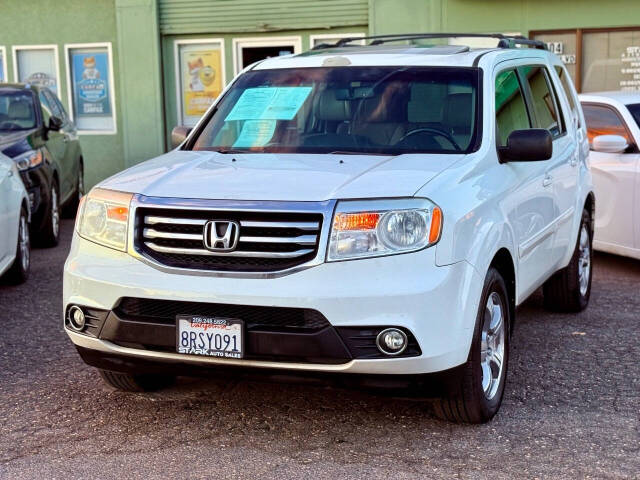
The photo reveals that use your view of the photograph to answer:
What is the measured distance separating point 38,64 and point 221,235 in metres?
14.7

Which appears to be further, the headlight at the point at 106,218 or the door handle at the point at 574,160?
the door handle at the point at 574,160

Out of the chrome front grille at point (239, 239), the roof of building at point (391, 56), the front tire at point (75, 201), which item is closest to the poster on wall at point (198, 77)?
the front tire at point (75, 201)

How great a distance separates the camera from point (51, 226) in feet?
34.7

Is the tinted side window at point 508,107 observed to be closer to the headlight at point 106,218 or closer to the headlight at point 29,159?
the headlight at point 106,218

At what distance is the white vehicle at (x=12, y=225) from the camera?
777 cm

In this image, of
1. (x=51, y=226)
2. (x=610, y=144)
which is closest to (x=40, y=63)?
(x=51, y=226)

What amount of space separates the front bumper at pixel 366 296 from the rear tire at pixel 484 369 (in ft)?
0.34

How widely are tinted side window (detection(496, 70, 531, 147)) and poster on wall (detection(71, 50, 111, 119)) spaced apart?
12.8 m

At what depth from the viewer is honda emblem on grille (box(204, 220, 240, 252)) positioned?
441 centimetres

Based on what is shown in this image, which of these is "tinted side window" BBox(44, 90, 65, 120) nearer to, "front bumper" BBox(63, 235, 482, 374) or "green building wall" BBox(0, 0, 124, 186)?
"green building wall" BBox(0, 0, 124, 186)

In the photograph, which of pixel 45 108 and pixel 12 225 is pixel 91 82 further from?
pixel 12 225

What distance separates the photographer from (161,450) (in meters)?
4.54

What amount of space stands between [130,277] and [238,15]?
12.7 metres

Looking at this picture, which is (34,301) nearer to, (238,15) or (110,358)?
(110,358)
